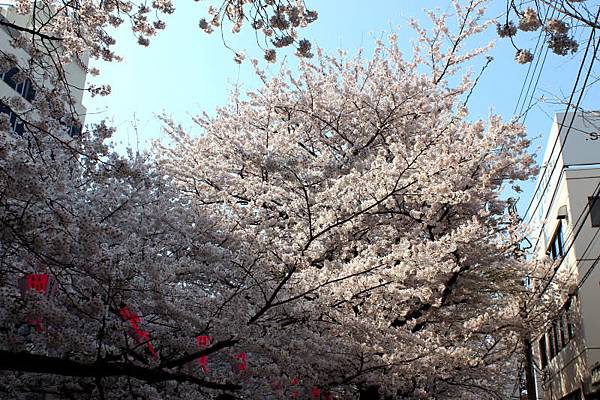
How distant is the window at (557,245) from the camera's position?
1661 centimetres

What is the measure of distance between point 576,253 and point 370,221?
30.4 ft

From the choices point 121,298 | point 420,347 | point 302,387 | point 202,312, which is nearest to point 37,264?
point 121,298

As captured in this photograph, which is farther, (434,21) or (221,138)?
(434,21)

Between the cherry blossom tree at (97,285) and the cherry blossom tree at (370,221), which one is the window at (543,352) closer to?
the cherry blossom tree at (370,221)

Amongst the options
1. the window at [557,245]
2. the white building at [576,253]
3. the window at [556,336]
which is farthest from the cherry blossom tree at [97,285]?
the window at [556,336]

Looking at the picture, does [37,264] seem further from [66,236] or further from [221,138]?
[221,138]

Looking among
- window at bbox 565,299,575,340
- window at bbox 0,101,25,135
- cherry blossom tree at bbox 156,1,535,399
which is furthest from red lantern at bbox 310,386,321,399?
window at bbox 565,299,575,340

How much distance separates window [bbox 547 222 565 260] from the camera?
54.5 feet

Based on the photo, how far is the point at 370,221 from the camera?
813 centimetres

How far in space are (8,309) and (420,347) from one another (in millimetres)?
4961

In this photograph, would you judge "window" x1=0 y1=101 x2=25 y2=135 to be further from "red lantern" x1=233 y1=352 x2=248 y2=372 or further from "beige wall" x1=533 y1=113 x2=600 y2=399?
"beige wall" x1=533 y1=113 x2=600 y2=399

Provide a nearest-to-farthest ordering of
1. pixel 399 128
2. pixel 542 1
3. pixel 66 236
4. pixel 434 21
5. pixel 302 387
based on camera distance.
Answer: pixel 542 1 < pixel 66 236 < pixel 302 387 < pixel 399 128 < pixel 434 21

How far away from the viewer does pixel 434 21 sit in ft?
38.9

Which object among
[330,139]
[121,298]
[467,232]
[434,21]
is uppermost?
[434,21]
